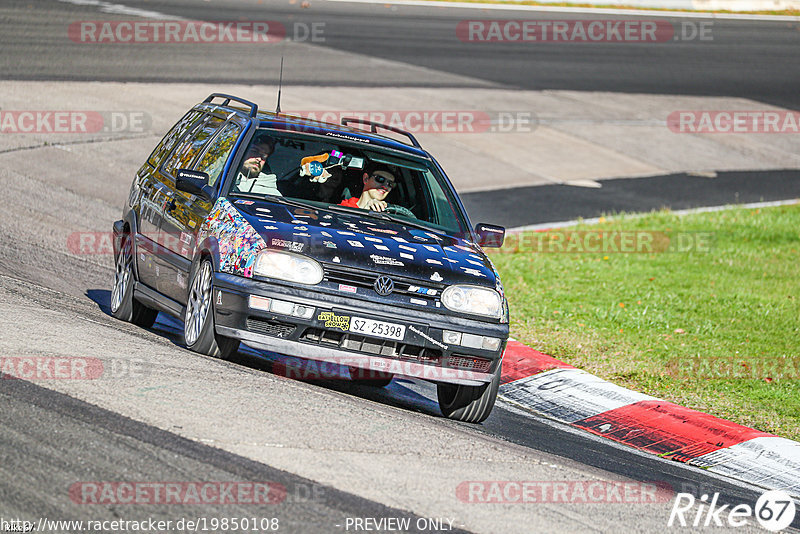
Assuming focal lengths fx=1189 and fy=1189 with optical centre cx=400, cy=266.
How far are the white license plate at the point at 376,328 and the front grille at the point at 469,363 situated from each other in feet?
1.34

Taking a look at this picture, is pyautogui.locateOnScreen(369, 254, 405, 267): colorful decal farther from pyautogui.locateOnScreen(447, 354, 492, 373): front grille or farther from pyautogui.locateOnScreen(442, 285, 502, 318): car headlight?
pyautogui.locateOnScreen(447, 354, 492, 373): front grille

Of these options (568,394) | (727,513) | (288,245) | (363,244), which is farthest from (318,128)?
(727,513)

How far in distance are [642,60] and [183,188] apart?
1030 inches

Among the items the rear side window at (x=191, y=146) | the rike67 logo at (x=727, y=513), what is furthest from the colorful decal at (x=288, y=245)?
the rike67 logo at (x=727, y=513)

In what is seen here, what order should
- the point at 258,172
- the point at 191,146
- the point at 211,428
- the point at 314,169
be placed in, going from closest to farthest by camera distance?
the point at 211,428
the point at 258,172
the point at 314,169
the point at 191,146

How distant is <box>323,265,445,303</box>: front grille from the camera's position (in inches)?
289

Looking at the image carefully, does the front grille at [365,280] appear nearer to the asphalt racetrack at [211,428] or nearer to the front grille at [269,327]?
the front grille at [269,327]

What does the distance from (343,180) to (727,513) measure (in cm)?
375

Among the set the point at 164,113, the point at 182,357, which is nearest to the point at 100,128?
the point at 164,113

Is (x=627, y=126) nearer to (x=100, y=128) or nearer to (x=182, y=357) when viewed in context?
(x=100, y=128)

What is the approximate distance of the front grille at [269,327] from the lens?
24.0 feet

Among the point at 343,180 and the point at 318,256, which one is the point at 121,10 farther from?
the point at 318,256

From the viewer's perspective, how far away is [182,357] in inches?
291

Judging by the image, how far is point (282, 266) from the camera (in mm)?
7336
